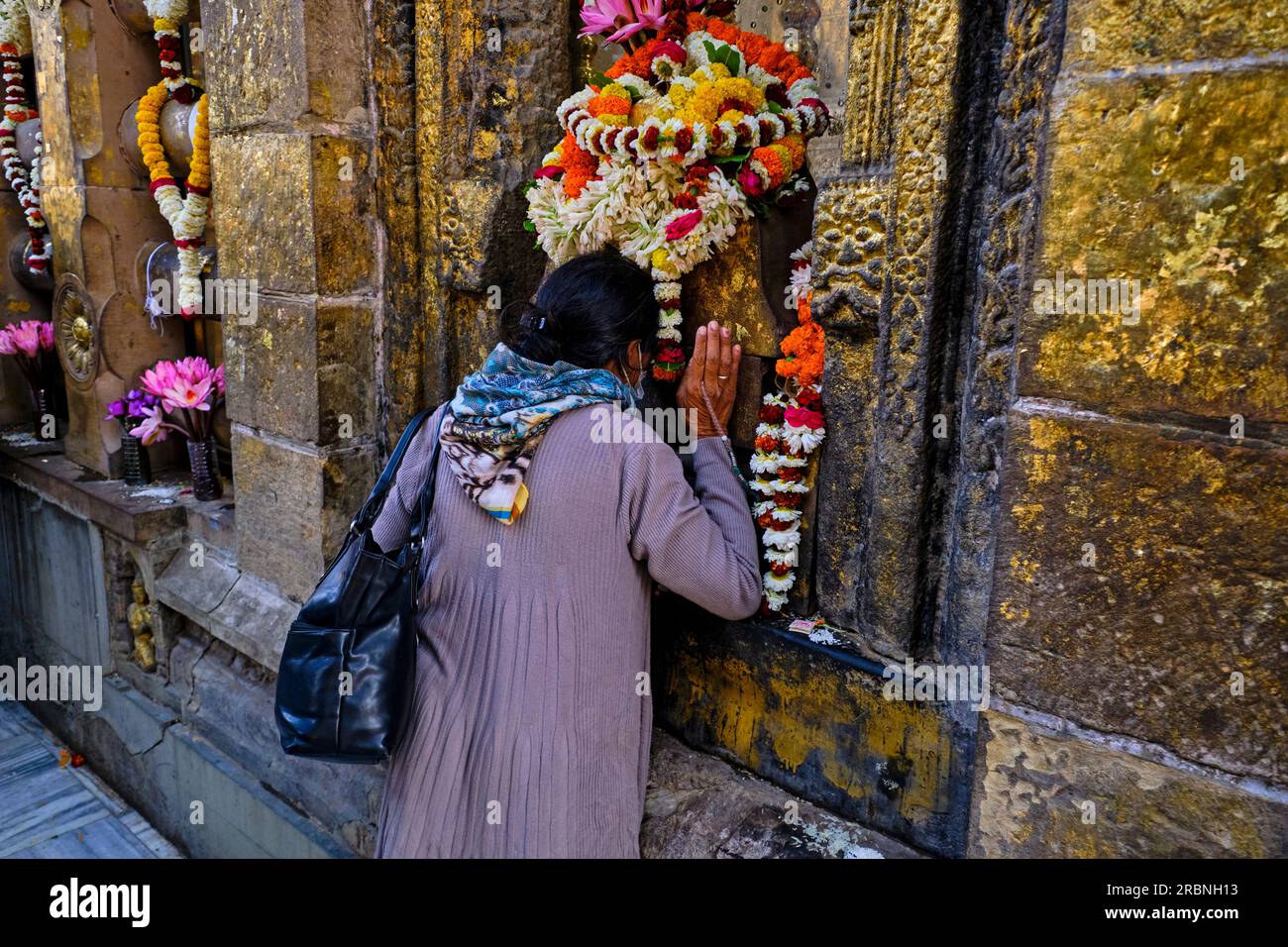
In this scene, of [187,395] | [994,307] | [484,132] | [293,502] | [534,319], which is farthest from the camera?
[187,395]

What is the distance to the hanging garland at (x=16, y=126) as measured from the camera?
13.9ft

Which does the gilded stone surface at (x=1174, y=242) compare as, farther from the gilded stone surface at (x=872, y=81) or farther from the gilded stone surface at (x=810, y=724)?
the gilded stone surface at (x=810, y=724)

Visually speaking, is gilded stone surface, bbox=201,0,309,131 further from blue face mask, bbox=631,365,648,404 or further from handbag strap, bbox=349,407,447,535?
blue face mask, bbox=631,365,648,404

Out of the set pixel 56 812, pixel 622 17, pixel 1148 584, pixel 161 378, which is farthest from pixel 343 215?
pixel 56 812

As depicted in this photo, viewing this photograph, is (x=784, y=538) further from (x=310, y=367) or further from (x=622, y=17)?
(x=310, y=367)

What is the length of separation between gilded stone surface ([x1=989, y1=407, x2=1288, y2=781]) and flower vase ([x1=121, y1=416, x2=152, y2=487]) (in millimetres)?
3702

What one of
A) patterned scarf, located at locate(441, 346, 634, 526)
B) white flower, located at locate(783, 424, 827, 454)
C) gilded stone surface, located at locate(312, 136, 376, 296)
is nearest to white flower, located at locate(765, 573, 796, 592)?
white flower, located at locate(783, 424, 827, 454)

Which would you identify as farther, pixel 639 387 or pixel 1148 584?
pixel 639 387

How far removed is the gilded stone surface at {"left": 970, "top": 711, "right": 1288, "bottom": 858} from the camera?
1204 mm

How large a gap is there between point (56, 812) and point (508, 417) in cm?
353

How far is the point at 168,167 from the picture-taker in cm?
369

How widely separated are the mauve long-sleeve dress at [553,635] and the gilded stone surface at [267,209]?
47.8 inches

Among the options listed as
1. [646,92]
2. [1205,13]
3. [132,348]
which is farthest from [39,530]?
[1205,13]

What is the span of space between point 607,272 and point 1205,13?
1.10m
